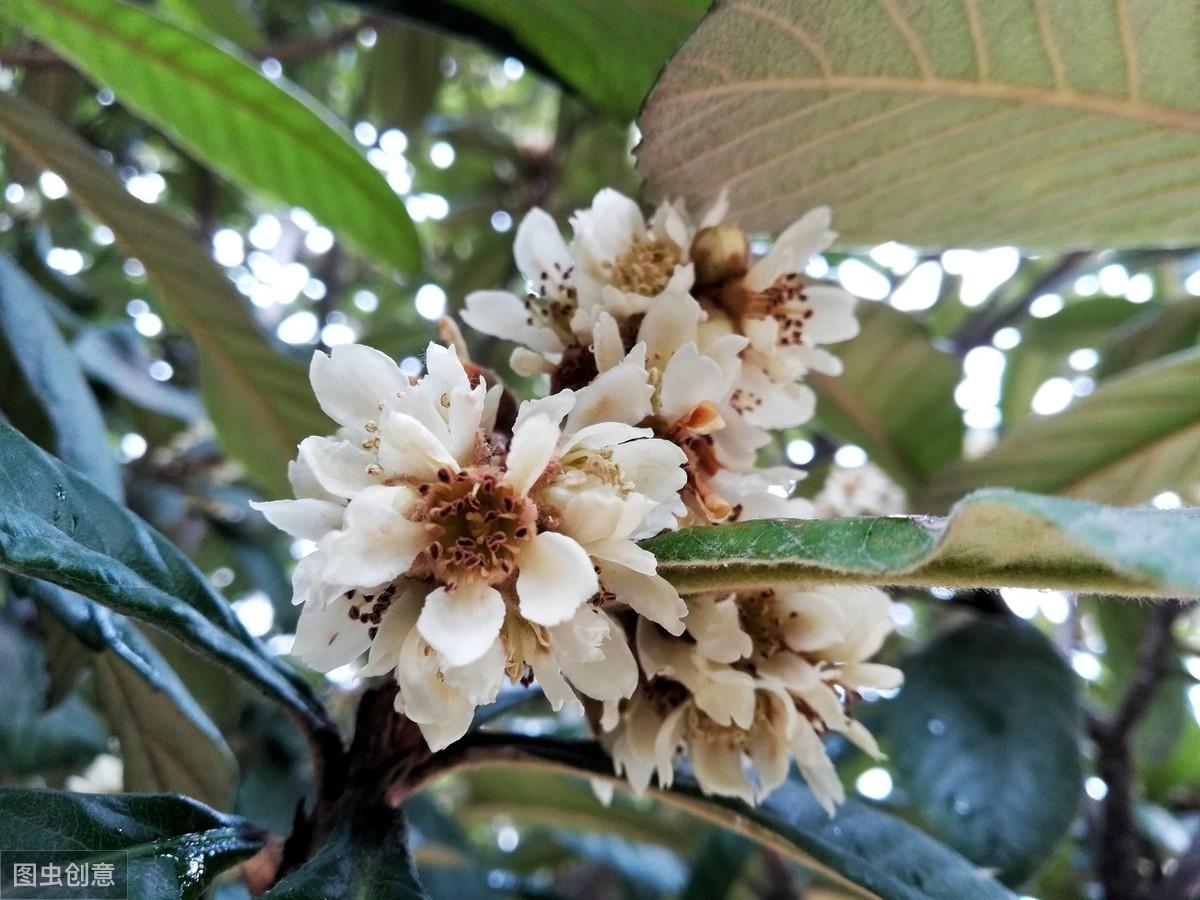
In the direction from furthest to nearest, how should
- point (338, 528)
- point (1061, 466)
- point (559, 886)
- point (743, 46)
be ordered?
point (559, 886) < point (1061, 466) < point (743, 46) < point (338, 528)

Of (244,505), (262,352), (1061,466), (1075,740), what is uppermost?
(244,505)

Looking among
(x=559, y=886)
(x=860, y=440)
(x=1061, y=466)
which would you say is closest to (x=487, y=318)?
(x=1061, y=466)

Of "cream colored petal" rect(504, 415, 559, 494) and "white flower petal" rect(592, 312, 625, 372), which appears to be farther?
"white flower petal" rect(592, 312, 625, 372)

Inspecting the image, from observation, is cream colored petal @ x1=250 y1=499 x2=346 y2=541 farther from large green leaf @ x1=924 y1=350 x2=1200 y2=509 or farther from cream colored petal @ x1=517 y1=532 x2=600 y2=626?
large green leaf @ x1=924 y1=350 x2=1200 y2=509

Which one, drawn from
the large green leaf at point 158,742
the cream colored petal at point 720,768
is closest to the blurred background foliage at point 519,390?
the large green leaf at point 158,742

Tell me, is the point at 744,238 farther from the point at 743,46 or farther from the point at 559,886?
the point at 559,886

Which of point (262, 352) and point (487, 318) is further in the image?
point (262, 352)

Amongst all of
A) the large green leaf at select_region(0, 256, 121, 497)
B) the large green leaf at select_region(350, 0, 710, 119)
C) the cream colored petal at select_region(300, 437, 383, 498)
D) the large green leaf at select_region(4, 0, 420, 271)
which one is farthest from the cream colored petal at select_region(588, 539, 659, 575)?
the large green leaf at select_region(4, 0, 420, 271)
